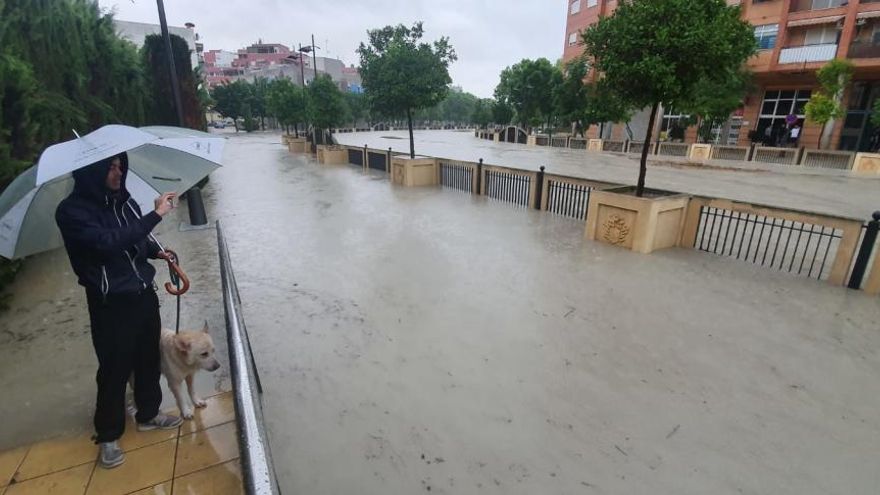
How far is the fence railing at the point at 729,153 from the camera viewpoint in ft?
72.8

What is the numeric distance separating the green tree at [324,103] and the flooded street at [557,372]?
15.8 meters

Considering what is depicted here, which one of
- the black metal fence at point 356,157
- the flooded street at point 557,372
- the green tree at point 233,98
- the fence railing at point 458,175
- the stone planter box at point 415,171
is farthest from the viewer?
the green tree at point 233,98

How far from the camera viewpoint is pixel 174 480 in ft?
7.75

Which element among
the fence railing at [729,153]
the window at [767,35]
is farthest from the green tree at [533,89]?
the fence railing at [729,153]

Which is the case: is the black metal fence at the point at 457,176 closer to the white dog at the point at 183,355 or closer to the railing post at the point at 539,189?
the railing post at the point at 539,189

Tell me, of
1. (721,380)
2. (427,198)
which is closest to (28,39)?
(427,198)

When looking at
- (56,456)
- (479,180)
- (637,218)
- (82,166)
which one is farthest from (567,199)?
(56,456)

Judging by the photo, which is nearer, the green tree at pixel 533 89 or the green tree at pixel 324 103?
the green tree at pixel 324 103

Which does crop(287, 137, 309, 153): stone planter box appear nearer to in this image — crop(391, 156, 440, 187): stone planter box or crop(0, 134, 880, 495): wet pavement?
crop(391, 156, 440, 187): stone planter box

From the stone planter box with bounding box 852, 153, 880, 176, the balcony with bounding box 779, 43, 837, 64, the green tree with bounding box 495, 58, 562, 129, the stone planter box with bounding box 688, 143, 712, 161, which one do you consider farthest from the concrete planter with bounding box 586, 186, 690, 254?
the green tree with bounding box 495, 58, 562, 129

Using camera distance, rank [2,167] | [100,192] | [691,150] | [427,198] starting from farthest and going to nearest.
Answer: [691,150] < [427,198] < [2,167] < [100,192]

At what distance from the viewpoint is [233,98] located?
5638 cm

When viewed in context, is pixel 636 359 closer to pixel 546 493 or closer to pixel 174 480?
pixel 546 493

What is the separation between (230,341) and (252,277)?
4049 millimetres
